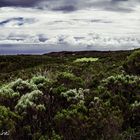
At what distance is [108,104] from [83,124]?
1.95m

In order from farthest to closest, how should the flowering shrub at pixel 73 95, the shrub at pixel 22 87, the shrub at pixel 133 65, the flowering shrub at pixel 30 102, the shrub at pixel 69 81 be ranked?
1. the shrub at pixel 133 65
2. the shrub at pixel 69 81
3. the shrub at pixel 22 87
4. the flowering shrub at pixel 73 95
5. the flowering shrub at pixel 30 102

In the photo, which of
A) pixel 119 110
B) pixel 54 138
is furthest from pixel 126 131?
pixel 54 138

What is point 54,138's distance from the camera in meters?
9.77

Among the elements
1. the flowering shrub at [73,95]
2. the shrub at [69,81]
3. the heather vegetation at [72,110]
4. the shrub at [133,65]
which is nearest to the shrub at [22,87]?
the heather vegetation at [72,110]

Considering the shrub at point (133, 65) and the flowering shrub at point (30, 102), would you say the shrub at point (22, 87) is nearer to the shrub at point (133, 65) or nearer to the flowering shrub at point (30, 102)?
the flowering shrub at point (30, 102)

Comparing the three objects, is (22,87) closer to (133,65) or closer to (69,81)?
(69,81)

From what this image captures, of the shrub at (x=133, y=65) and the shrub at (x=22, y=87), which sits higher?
the shrub at (x=133, y=65)

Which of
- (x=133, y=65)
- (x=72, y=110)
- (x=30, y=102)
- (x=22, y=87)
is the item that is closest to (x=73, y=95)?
(x=72, y=110)

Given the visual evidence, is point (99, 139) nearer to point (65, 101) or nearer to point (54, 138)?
point (54, 138)

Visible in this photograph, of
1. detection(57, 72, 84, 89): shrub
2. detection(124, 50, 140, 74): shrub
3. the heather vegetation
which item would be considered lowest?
the heather vegetation

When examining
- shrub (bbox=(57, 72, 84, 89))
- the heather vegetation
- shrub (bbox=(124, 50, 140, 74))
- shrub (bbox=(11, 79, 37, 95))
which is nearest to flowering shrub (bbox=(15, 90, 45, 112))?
the heather vegetation

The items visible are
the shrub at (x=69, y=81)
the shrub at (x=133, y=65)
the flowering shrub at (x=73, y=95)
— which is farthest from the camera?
the shrub at (x=133, y=65)

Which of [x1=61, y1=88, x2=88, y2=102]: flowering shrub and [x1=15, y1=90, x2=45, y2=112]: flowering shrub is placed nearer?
[x1=15, y1=90, x2=45, y2=112]: flowering shrub

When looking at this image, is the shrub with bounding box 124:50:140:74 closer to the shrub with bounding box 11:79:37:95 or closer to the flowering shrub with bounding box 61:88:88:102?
the flowering shrub with bounding box 61:88:88:102
